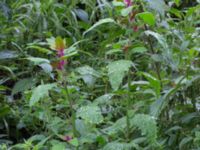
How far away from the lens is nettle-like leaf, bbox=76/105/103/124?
47.3 inches

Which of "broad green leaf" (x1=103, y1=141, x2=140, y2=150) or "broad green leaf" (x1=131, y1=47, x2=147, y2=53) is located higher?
"broad green leaf" (x1=131, y1=47, x2=147, y2=53)

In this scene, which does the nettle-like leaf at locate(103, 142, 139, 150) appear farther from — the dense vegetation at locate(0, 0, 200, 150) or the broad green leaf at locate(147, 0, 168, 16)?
the broad green leaf at locate(147, 0, 168, 16)

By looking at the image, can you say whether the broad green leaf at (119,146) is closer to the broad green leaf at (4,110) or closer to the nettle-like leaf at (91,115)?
the nettle-like leaf at (91,115)

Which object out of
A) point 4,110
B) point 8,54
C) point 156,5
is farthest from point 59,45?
point 8,54

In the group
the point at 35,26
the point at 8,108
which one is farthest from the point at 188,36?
the point at 35,26

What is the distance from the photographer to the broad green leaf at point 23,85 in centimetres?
203

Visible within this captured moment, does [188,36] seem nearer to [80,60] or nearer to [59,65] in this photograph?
[59,65]

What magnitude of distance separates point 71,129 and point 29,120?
0.36 meters

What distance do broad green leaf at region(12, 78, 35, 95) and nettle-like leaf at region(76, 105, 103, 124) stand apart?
815 millimetres

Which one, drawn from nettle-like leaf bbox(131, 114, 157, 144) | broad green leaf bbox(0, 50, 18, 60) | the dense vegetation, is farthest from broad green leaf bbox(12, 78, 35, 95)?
nettle-like leaf bbox(131, 114, 157, 144)

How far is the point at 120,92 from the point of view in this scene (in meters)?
1.36

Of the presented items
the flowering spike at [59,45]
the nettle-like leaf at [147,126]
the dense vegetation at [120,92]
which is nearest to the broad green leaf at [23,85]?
the dense vegetation at [120,92]

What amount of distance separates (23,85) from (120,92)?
2.58 ft

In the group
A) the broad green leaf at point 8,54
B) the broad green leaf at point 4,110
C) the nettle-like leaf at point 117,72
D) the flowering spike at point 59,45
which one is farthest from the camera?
the broad green leaf at point 8,54
